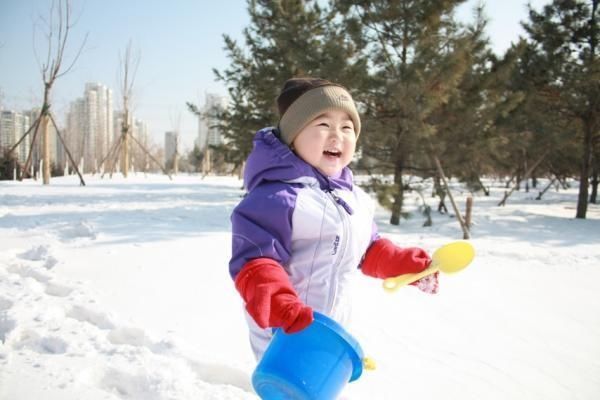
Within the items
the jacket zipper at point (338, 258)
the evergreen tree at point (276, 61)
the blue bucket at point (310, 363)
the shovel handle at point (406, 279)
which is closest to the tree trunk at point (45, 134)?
the evergreen tree at point (276, 61)

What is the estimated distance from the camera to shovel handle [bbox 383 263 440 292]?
1291mm

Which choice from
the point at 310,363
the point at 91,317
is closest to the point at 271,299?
the point at 310,363

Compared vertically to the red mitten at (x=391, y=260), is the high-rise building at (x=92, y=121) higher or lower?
higher

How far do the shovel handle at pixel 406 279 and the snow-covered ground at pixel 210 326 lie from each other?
0.87m

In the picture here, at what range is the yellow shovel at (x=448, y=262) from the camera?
132 cm

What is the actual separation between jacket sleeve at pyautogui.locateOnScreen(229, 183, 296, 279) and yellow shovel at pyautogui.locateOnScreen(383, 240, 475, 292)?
1.32 ft

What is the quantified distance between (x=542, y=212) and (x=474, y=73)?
6271 millimetres

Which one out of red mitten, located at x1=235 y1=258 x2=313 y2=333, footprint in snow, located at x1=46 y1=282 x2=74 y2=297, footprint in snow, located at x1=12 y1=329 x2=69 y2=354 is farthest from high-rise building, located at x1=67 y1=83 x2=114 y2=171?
red mitten, located at x1=235 y1=258 x2=313 y2=333

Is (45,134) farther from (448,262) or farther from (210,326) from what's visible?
(448,262)

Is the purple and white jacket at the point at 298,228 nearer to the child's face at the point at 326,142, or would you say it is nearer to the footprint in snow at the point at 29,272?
the child's face at the point at 326,142

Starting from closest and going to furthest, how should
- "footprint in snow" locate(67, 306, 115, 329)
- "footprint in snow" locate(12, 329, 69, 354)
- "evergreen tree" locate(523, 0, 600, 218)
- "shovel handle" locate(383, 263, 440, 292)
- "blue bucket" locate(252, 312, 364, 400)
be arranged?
"blue bucket" locate(252, 312, 364, 400) → "shovel handle" locate(383, 263, 440, 292) → "footprint in snow" locate(12, 329, 69, 354) → "footprint in snow" locate(67, 306, 115, 329) → "evergreen tree" locate(523, 0, 600, 218)

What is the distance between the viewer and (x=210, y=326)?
8.11ft

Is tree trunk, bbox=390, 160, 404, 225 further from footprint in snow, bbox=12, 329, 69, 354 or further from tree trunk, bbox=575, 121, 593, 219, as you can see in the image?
footprint in snow, bbox=12, 329, 69, 354

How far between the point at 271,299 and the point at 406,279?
0.55 metres
